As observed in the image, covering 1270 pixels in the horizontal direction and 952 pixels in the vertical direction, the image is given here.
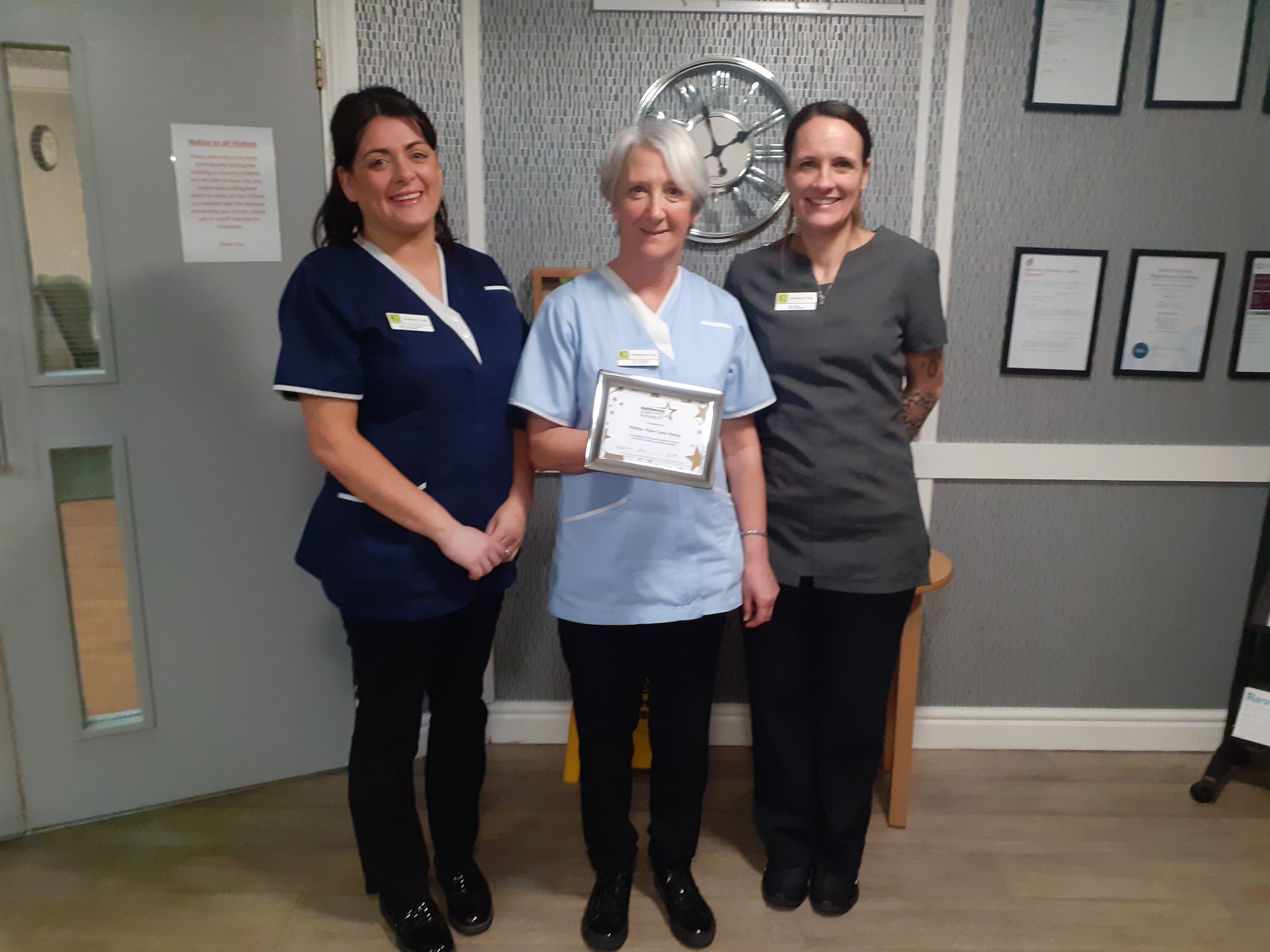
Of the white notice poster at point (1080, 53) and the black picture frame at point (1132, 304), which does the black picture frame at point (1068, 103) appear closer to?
the white notice poster at point (1080, 53)

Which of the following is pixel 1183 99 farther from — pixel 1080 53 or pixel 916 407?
pixel 916 407

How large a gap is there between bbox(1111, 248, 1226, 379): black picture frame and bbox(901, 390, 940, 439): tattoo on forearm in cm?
86

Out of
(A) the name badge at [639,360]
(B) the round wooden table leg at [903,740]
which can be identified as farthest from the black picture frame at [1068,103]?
(A) the name badge at [639,360]

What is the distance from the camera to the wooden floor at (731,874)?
5.17 feet

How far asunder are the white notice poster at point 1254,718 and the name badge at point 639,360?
1891mm

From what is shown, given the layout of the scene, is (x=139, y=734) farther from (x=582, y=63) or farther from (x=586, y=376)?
(x=582, y=63)

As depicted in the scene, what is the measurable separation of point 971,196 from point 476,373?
4.65 feet

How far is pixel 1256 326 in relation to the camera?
2.07 metres

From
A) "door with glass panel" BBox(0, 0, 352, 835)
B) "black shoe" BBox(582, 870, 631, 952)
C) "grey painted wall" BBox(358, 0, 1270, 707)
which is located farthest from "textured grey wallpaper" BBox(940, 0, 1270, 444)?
"door with glass panel" BBox(0, 0, 352, 835)

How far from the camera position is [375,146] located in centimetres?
127

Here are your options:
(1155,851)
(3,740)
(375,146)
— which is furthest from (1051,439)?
(3,740)

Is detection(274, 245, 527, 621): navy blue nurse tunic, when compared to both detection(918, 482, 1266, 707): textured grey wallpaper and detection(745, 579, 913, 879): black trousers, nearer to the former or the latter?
detection(745, 579, 913, 879): black trousers

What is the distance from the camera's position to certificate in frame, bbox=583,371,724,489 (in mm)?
1235

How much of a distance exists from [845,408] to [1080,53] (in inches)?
49.5
